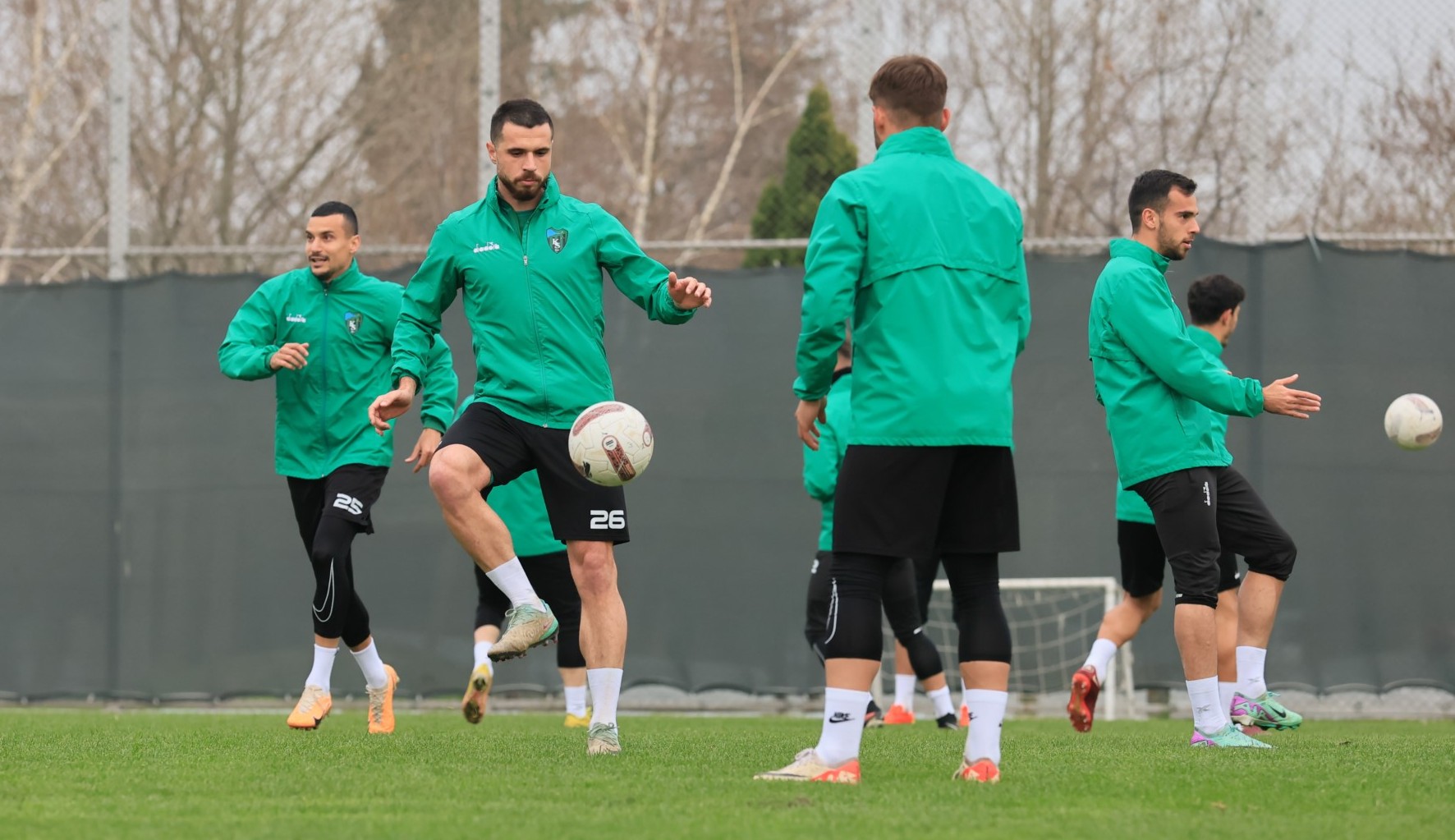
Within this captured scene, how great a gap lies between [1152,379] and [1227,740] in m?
1.42

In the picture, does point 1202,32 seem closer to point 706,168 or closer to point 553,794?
point 706,168

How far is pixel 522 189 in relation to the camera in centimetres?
591

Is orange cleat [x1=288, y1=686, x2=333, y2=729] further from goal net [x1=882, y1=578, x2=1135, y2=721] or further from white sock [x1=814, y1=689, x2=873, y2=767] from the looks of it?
goal net [x1=882, y1=578, x2=1135, y2=721]

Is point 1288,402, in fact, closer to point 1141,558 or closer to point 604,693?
point 1141,558

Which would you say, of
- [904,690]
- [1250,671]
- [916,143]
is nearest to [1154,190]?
[916,143]

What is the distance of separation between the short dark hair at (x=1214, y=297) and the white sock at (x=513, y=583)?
3429mm

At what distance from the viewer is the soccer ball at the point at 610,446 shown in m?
5.57

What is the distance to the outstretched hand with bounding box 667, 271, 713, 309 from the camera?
5.61 m


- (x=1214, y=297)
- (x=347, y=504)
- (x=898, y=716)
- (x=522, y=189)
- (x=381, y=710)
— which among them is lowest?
(x=898, y=716)

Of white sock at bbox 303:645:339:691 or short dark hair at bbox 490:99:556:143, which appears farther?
white sock at bbox 303:645:339:691

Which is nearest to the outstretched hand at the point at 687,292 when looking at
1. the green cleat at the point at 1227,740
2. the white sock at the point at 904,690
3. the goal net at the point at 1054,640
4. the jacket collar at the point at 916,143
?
the jacket collar at the point at 916,143

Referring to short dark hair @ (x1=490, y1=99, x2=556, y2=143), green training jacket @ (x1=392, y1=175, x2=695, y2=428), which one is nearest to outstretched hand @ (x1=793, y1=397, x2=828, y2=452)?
green training jacket @ (x1=392, y1=175, x2=695, y2=428)

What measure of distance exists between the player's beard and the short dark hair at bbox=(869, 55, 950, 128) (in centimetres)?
154

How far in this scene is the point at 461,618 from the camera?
10.7 m
